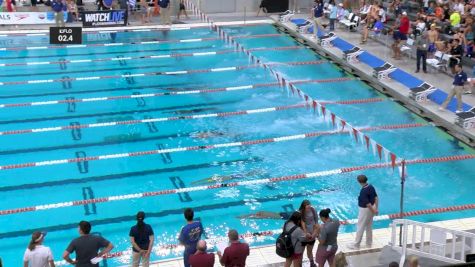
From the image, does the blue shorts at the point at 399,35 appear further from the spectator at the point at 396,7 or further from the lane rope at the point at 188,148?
the lane rope at the point at 188,148

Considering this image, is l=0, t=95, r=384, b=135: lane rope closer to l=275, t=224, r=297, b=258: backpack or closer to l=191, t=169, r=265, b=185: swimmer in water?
l=191, t=169, r=265, b=185: swimmer in water

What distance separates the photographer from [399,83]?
15.8m

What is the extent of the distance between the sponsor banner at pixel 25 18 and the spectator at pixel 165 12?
3720mm

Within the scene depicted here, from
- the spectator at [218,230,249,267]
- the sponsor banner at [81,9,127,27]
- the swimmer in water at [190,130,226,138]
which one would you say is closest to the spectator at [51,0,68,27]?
the sponsor banner at [81,9,127,27]

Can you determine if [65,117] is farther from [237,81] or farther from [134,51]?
[134,51]

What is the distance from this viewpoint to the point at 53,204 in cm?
1032

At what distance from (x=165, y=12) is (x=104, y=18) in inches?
85.0

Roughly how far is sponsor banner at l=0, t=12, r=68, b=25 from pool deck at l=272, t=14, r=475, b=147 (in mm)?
8303

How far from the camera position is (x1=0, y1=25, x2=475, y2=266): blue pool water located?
10.0 metres

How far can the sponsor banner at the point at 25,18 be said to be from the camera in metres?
21.5

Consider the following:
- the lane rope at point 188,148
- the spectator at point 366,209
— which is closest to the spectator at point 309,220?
the spectator at point 366,209

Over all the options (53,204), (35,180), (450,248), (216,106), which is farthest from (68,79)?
(450,248)

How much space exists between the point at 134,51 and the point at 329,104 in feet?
23.9

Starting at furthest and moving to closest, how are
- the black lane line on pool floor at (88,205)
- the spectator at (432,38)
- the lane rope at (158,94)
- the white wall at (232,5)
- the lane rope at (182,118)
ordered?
the white wall at (232,5) < the spectator at (432,38) < the lane rope at (158,94) < the lane rope at (182,118) < the black lane line on pool floor at (88,205)
